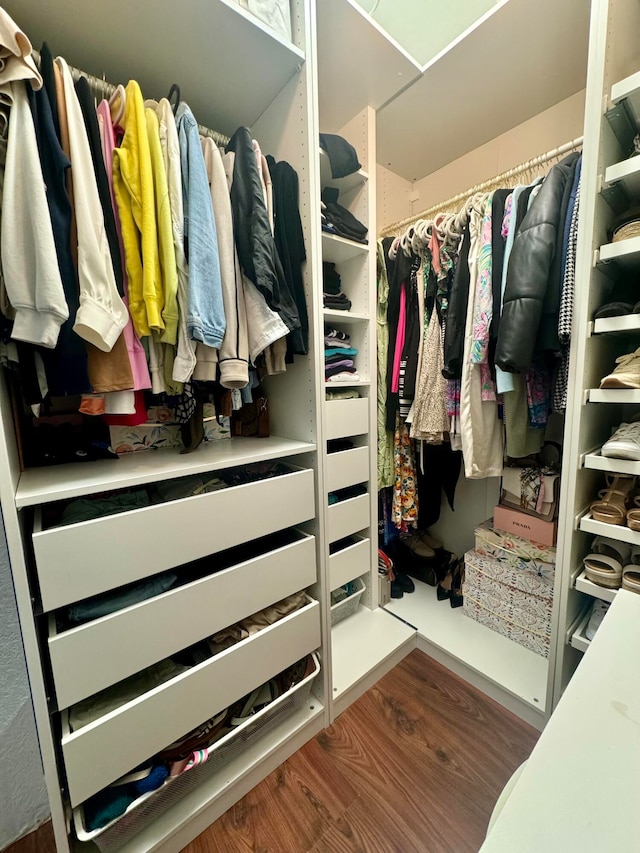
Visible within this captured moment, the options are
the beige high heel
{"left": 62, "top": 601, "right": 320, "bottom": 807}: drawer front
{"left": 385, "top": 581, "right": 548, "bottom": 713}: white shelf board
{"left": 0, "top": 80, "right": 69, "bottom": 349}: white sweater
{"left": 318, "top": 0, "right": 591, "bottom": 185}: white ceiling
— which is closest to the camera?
{"left": 0, "top": 80, "right": 69, "bottom": 349}: white sweater

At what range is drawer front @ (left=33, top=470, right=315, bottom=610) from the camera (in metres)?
0.67

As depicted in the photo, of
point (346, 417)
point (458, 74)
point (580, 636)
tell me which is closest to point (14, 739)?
point (346, 417)

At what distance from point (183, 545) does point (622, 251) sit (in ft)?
4.30

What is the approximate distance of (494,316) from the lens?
111 cm

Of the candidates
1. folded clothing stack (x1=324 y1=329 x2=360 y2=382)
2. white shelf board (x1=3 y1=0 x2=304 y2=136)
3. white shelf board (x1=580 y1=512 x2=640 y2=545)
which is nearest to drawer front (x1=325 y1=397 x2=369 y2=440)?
folded clothing stack (x1=324 y1=329 x2=360 y2=382)

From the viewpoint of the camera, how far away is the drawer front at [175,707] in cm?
72

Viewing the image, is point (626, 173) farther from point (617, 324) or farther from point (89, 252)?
point (89, 252)

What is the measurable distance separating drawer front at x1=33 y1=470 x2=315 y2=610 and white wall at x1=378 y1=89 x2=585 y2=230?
5.28 feet

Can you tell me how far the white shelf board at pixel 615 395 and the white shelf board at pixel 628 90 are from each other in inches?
28.1

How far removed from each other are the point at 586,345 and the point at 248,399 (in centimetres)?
96

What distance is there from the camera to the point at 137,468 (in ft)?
2.77

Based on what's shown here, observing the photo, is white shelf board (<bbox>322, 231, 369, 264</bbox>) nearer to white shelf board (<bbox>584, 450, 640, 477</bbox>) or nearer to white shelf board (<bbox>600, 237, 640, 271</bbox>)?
white shelf board (<bbox>600, 237, 640, 271</bbox>)

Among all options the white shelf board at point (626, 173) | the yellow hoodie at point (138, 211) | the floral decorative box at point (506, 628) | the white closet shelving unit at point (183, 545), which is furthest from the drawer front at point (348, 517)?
the white shelf board at point (626, 173)

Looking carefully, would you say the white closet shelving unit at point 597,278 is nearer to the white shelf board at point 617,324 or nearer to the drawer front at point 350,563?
the white shelf board at point 617,324
